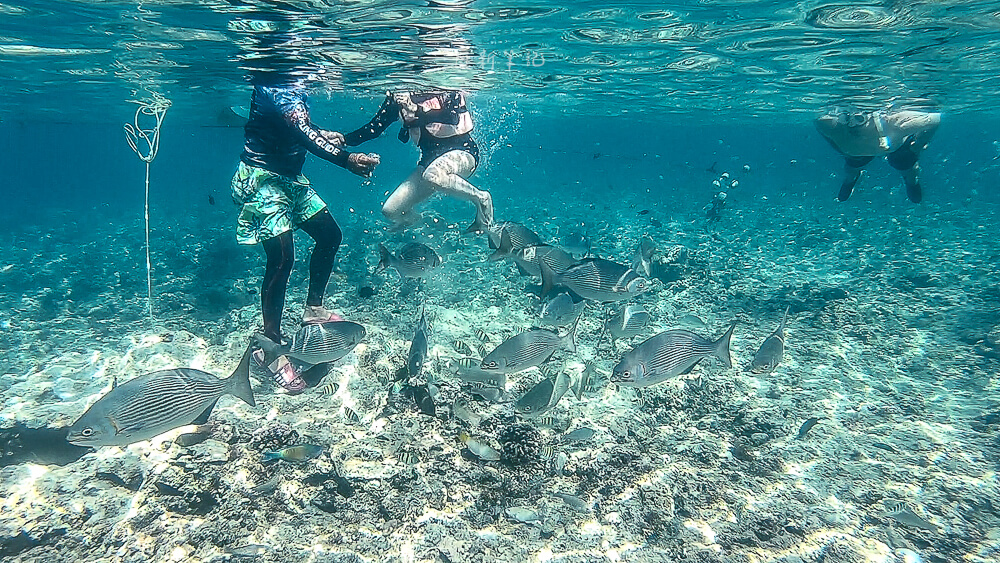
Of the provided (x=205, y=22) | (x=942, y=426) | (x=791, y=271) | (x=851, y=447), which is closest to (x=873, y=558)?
(x=851, y=447)

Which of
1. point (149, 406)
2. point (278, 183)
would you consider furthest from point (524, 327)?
point (149, 406)

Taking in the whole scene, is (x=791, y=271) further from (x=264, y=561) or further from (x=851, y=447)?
(x=264, y=561)

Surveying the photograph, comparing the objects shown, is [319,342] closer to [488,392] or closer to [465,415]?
[465,415]

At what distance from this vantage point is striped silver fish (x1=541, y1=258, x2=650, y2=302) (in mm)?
5527

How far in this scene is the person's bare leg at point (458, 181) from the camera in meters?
7.05

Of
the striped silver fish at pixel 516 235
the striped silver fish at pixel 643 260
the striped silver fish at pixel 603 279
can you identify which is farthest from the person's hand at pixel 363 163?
the striped silver fish at pixel 643 260

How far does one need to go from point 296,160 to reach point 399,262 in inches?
73.2

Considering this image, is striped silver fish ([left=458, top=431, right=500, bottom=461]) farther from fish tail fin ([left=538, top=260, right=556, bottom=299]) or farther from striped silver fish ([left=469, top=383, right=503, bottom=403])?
fish tail fin ([left=538, top=260, right=556, bottom=299])

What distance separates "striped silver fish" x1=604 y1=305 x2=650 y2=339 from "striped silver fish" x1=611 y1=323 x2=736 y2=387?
156 cm

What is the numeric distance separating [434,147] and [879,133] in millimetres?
10541

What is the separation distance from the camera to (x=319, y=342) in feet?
16.1

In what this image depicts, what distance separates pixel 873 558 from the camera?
3775 mm

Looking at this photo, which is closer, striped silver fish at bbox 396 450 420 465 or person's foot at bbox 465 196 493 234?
striped silver fish at bbox 396 450 420 465

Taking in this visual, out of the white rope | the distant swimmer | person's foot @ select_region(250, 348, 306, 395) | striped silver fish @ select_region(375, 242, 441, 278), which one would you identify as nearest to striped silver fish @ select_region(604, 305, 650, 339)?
striped silver fish @ select_region(375, 242, 441, 278)
